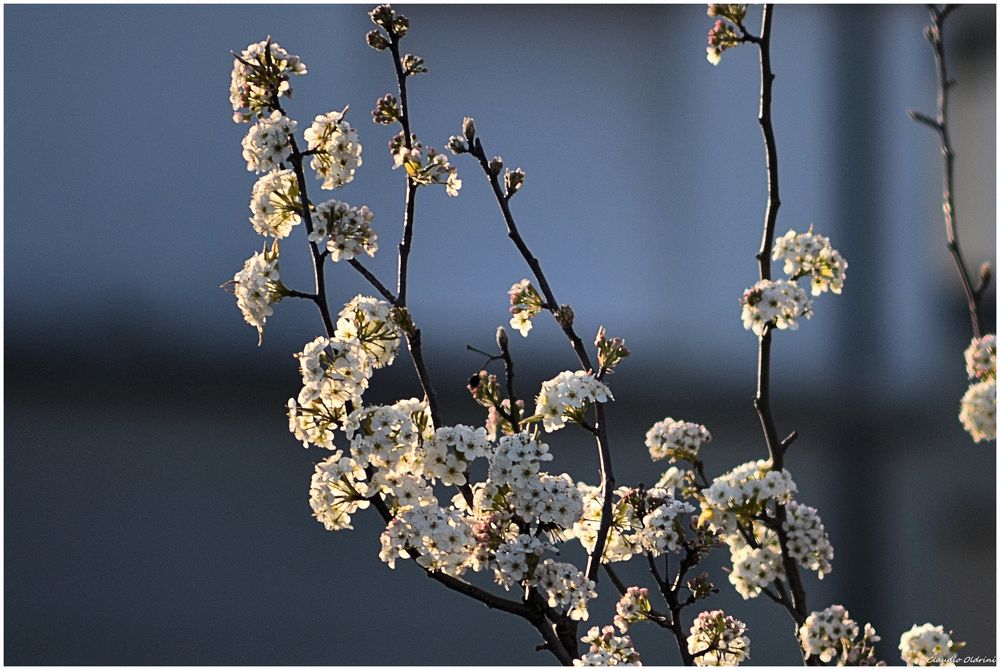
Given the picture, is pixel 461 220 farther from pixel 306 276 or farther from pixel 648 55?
pixel 648 55

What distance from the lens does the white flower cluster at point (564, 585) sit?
65 cm

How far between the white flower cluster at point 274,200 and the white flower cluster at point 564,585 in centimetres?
28

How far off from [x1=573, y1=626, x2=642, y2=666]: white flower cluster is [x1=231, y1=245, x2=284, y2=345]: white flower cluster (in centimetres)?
29

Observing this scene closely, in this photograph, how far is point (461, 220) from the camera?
277cm

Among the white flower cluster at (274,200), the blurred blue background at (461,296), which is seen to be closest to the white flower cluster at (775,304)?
the white flower cluster at (274,200)

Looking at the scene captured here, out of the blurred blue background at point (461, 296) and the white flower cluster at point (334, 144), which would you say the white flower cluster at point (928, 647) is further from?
the blurred blue background at point (461, 296)

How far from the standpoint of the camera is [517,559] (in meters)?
0.65

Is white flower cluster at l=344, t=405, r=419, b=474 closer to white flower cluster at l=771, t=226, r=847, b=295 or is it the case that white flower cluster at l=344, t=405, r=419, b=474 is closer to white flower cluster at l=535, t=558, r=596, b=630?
white flower cluster at l=535, t=558, r=596, b=630

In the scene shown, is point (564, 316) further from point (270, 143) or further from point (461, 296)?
point (461, 296)

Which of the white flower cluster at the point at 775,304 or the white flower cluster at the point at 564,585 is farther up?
the white flower cluster at the point at 775,304

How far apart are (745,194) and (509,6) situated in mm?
822

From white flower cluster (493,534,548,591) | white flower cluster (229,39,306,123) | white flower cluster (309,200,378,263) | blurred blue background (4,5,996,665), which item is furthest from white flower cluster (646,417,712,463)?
blurred blue background (4,5,996,665)

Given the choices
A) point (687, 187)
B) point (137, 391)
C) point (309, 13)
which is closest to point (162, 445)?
point (137, 391)

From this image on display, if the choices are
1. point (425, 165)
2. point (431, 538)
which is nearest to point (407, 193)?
point (425, 165)
